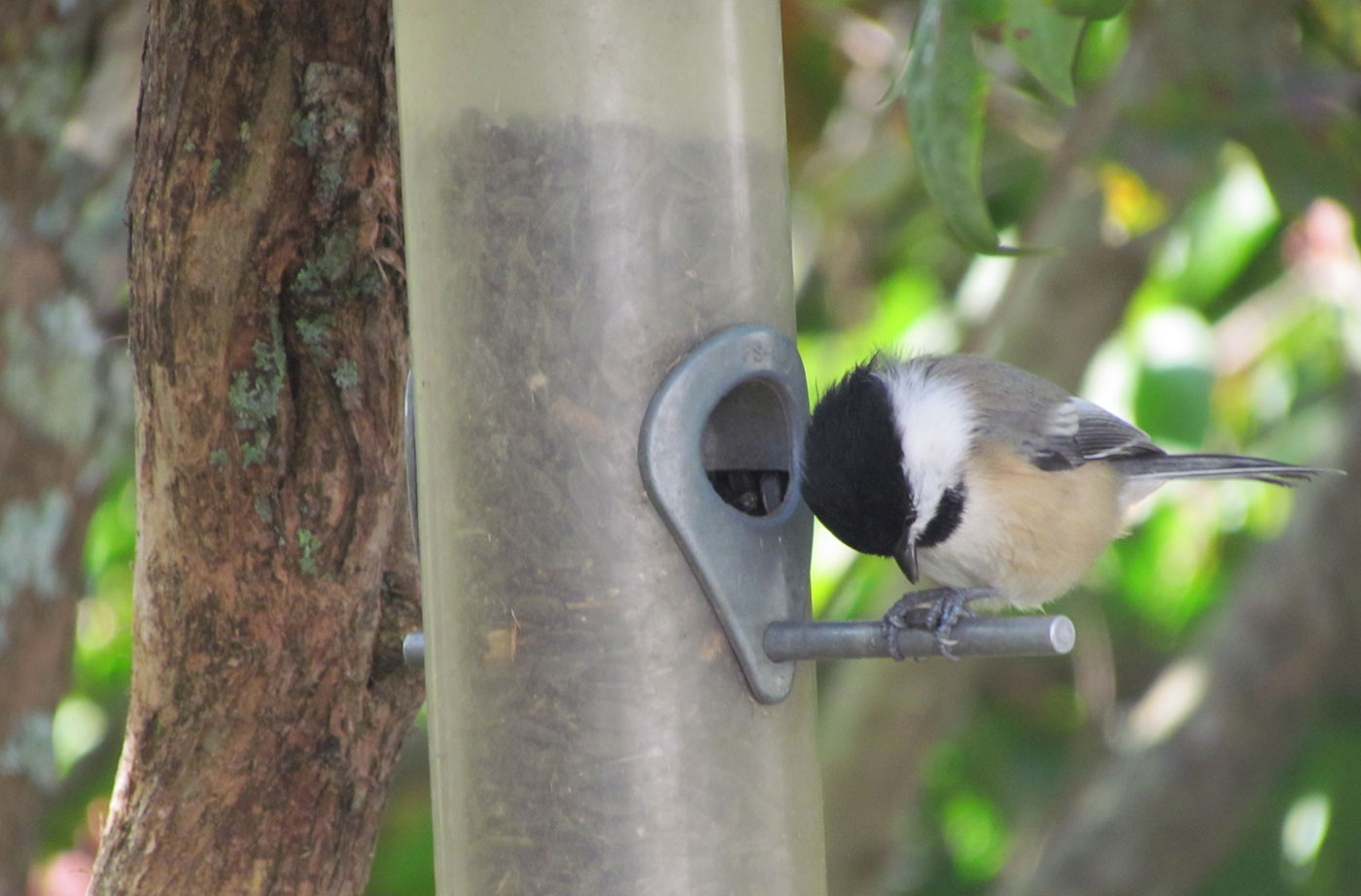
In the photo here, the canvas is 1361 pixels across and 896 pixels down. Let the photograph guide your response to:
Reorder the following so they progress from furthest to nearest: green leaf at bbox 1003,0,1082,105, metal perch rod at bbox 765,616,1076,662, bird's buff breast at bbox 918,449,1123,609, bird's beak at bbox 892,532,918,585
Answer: bird's buff breast at bbox 918,449,1123,609
bird's beak at bbox 892,532,918,585
green leaf at bbox 1003,0,1082,105
metal perch rod at bbox 765,616,1076,662

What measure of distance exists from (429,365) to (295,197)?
0.73ft

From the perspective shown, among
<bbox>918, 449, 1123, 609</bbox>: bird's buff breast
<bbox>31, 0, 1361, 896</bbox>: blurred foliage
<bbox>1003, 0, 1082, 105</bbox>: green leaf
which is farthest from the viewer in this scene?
<bbox>31, 0, 1361, 896</bbox>: blurred foliage

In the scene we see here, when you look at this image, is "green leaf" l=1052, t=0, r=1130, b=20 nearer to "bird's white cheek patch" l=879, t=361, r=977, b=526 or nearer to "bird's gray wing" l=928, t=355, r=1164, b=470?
"bird's white cheek patch" l=879, t=361, r=977, b=526

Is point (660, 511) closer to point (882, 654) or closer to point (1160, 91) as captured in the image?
point (882, 654)

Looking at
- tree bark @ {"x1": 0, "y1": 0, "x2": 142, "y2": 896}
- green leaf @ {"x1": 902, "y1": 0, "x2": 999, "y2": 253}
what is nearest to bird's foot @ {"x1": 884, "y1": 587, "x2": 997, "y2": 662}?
green leaf @ {"x1": 902, "y1": 0, "x2": 999, "y2": 253}

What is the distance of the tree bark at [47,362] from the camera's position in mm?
2320

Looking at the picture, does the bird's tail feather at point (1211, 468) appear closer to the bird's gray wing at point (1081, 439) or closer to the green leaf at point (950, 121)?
the bird's gray wing at point (1081, 439)

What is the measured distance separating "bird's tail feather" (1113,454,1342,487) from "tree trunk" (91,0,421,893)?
4.26 ft

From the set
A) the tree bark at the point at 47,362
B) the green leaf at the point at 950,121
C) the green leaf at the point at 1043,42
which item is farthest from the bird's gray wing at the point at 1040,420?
the tree bark at the point at 47,362

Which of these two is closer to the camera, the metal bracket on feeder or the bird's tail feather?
the metal bracket on feeder

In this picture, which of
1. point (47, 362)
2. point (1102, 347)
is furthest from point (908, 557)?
point (1102, 347)

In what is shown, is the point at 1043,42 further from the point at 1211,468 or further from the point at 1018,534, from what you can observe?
the point at 1211,468

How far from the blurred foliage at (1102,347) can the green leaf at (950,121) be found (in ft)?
3.84

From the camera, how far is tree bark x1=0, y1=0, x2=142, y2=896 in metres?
2.32
